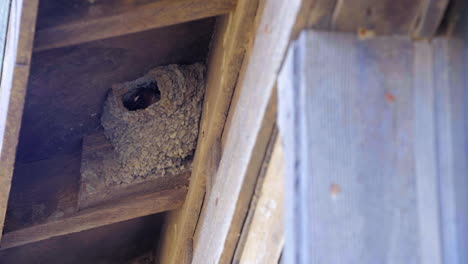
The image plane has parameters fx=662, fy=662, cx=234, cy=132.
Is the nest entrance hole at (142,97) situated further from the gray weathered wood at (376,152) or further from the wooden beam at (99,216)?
the gray weathered wood at (376,152)

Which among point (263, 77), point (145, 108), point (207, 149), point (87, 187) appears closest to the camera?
point (263, 77)

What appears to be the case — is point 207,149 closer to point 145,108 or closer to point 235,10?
point 235,10

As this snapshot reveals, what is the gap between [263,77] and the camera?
58.3 inches

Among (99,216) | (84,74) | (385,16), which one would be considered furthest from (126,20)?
(99,216)

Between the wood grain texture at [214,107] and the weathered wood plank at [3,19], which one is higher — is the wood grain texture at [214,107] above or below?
below

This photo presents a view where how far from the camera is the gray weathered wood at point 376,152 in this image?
1.08 meters

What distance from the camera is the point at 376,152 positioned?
1095 millimetres

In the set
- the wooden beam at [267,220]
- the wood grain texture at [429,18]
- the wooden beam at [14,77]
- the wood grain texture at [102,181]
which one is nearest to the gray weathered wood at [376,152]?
the wood grain texture at [429,18]

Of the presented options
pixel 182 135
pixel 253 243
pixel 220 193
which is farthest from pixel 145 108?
pixel 253 243

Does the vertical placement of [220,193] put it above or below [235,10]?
below

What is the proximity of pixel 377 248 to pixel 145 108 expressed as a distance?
6.87 feet

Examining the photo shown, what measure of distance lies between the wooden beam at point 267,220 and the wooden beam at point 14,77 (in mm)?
686

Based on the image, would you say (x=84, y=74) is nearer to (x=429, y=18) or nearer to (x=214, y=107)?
(x=214, y=107)

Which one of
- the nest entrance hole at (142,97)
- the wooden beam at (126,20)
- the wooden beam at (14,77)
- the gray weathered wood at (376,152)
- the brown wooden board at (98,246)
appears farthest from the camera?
the brown wooden board at (98,246)
